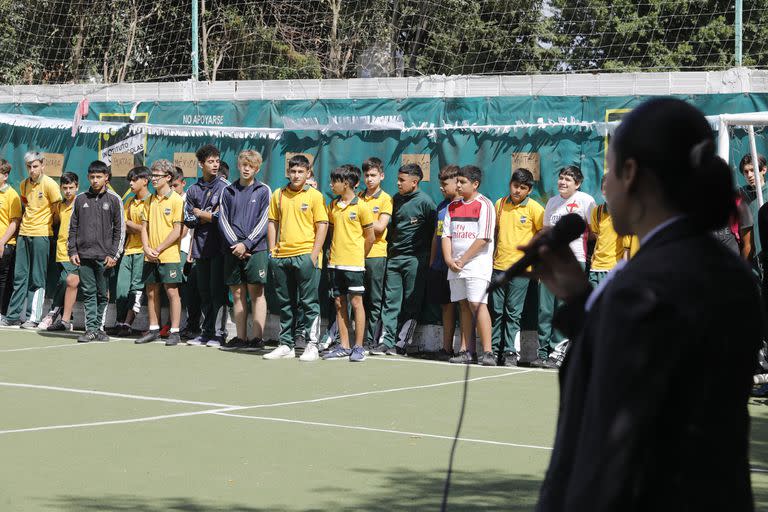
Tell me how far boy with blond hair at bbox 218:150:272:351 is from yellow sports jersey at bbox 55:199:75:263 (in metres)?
2.80

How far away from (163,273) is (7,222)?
2932 millimetres

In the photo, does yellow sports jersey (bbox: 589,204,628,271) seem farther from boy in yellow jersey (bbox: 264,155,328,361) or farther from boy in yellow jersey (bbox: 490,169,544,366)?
boy in yellow jersey (bbox: 264,155,328,361)

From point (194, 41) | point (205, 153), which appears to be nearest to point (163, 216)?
point (205, 153)

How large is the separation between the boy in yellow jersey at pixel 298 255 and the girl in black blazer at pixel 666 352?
1059 cm

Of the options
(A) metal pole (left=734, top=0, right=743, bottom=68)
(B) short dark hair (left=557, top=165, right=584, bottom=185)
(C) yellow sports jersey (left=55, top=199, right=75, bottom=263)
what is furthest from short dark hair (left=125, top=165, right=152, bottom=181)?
(A) metal pole (left=734, top=0, right=743, bottom=68)

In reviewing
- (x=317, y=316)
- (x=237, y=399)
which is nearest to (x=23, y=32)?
(x=317, y=316)

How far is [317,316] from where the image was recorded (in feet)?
42.4

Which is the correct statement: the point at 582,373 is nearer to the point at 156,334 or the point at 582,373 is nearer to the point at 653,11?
the point at 156,334

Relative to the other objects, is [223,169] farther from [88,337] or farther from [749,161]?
[749,161]

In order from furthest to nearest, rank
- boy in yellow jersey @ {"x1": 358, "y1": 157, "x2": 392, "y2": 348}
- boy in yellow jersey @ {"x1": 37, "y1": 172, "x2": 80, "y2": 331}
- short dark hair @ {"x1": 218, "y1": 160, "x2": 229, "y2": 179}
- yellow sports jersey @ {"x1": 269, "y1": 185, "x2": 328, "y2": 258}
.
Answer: boy in yellow jersey @ {"x1": 37, "y1": 172, "x2": 80, "y2": 331}
short dark hair @ {"x1": 218, "y1": 160, "x2": 229, "y2": 179}
boy in yellow jersey @ {"x1": 358, "y1": 157, "x2": 392, "y2": 348}
yellow sports jersey @ {"x1": 269, "y1": 185, "x2": 328, "y2": 258}

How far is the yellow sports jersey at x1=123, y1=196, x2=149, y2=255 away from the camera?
47.6ft

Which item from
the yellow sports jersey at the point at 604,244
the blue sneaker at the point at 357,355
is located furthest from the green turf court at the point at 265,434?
the yellow sports jersey at the point at 604,244

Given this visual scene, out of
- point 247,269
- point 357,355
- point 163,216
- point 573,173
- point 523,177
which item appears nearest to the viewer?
point 573,173

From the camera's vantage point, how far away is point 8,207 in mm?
15523
